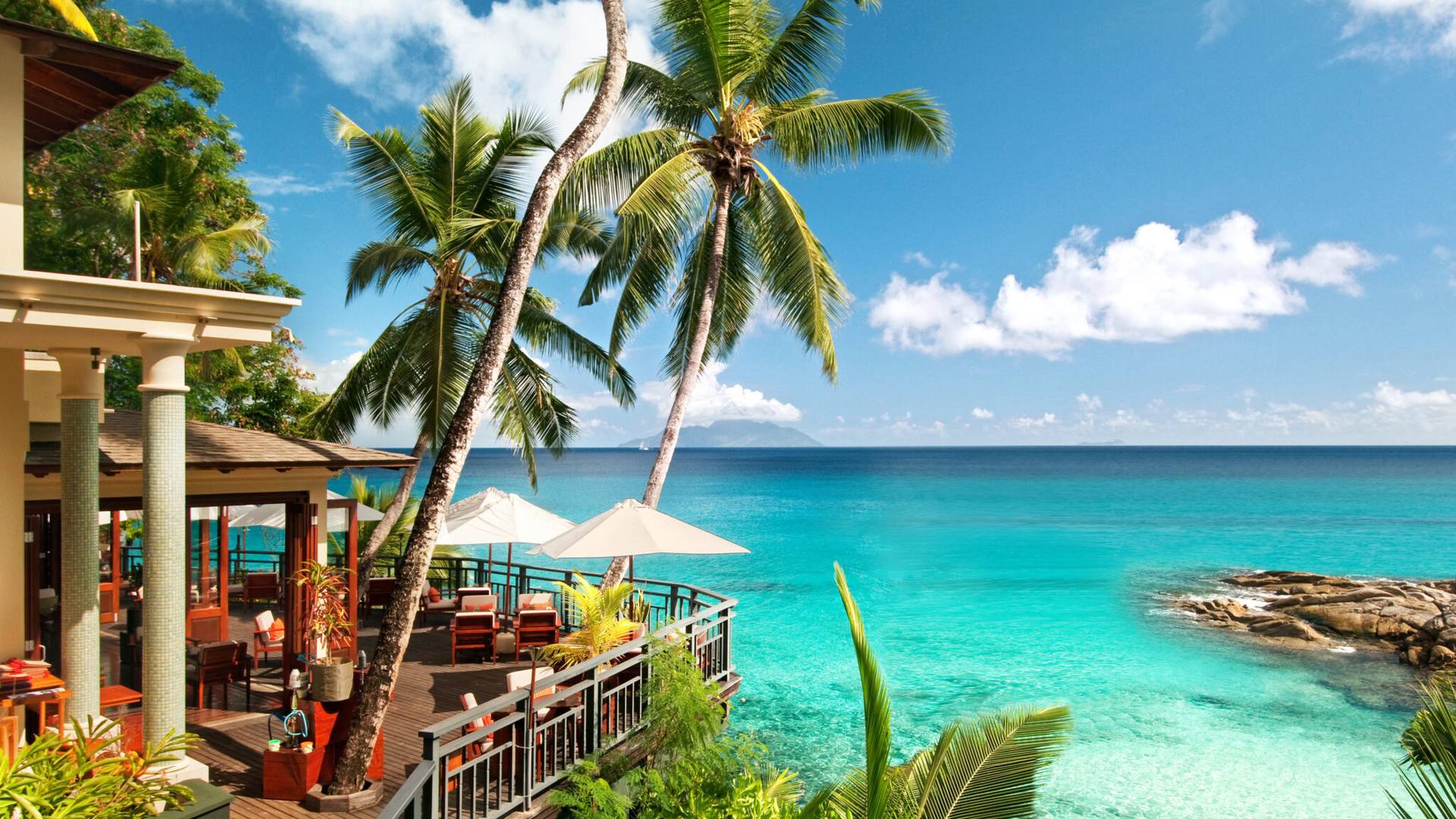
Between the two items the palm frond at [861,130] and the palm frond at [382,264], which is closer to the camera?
the palm frond at [861,130]

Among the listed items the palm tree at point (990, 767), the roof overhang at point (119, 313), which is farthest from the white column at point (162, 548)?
the palm tree at point (990, 767)

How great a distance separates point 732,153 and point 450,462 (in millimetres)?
8131

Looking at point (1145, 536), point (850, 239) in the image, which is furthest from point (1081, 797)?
point (850, 239)

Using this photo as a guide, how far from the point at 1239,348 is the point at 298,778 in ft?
370

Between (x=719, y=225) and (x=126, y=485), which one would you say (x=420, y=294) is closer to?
(x=719, y=225)

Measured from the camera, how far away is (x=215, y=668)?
26.9 ft

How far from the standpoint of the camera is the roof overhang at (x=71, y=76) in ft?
19.8

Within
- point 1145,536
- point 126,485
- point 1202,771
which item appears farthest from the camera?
point 1145,536

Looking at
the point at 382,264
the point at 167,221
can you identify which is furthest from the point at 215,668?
the point at 167,221

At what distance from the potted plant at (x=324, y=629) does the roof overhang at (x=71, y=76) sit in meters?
4.56

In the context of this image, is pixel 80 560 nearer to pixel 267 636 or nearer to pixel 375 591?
pixel 267 636

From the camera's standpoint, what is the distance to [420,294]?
48.2 feet

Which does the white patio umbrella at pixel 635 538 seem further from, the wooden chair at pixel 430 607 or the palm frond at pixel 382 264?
the palm frond at pixel 382 264

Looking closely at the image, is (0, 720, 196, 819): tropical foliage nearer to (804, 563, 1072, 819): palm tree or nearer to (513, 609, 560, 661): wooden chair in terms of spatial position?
(804, 563, 1072, 819): palm tree
